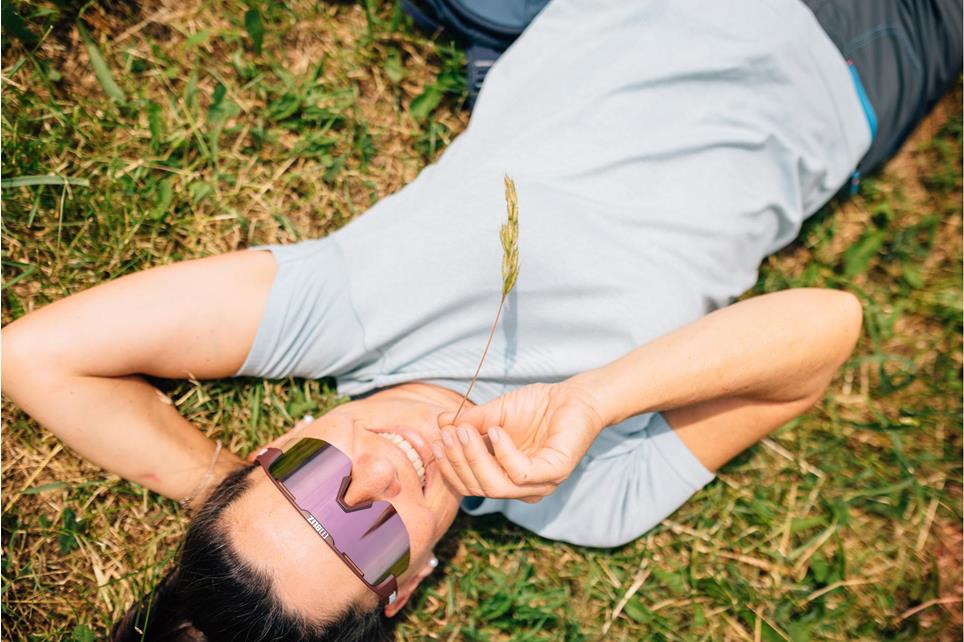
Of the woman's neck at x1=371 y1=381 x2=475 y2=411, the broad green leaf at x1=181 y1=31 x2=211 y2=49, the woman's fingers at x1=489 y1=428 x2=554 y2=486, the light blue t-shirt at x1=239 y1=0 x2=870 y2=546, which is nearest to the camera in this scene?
the woman's fingers at x1=489 y1=428 x2=554 y2=486

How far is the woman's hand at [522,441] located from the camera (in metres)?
2.02

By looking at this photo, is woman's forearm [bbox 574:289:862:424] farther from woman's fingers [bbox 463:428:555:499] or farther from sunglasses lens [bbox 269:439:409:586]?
sunglasses lens [bbox 269:439:409:586]

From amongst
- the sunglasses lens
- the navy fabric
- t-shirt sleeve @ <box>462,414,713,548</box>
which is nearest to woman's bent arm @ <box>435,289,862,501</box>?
the sunglasses lens

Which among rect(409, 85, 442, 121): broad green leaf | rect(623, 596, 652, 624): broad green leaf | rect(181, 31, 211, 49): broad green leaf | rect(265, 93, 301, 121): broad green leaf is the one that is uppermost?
rect(181, 31, 211, 49): broad green leaf

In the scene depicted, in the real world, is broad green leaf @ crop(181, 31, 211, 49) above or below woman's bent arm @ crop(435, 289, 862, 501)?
above

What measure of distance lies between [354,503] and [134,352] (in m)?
0.90

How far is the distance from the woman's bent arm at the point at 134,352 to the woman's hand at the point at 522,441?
2.84 ft

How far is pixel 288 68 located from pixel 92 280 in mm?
1276

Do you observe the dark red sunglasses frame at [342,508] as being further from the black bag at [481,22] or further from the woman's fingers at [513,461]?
the black bag at [481,22]

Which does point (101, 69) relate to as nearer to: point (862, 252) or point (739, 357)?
point (739, 357)

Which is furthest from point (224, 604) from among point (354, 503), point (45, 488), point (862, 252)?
point (862, 252)

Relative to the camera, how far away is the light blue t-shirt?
7.98ft

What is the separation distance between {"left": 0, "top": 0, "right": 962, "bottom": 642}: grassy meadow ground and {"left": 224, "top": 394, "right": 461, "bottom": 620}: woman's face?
79 centimetres

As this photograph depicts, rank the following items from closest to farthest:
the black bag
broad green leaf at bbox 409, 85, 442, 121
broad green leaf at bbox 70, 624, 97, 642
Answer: broad green leaf at bbox 70, 624, 97, 642 < the black bag < broad green leaf at bbox 409, 85, 442, 121
